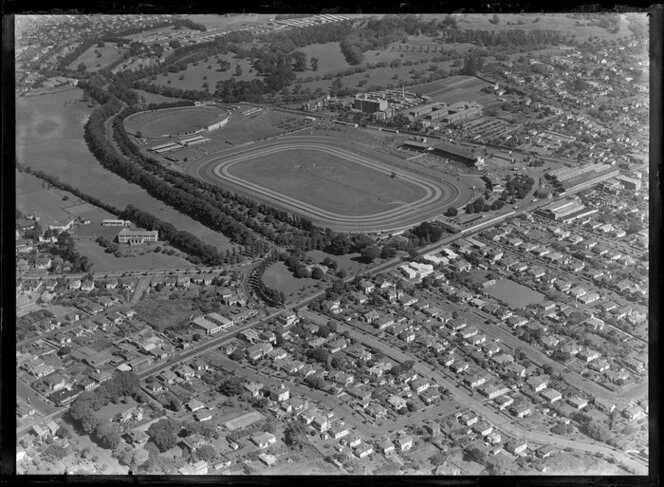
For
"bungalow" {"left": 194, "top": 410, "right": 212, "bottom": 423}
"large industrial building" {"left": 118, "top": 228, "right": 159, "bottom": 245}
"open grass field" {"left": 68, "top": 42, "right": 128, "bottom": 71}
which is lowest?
"bungalow" {"left": 194, "top": 410, "right": 212, "bottom": 423}

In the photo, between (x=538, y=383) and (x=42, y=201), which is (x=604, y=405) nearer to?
(x=538, y=383)

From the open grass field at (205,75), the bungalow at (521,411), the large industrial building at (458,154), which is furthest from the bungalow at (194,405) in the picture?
the open grass field at (205,75)

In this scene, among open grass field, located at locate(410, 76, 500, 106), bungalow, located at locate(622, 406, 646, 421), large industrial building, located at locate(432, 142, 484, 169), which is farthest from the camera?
open grass field, located at locate(410, 76, 500, 106)

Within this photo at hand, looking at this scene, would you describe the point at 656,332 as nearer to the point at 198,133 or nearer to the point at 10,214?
the point at 10,214

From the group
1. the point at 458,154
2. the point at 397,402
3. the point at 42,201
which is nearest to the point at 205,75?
the point at 458,154

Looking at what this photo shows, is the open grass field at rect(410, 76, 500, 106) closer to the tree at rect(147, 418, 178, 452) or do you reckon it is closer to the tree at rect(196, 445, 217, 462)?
the tree at rect(147, 418, 178, 452)

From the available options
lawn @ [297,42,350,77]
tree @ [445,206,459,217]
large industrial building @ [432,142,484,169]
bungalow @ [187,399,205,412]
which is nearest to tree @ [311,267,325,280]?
tree @ [445,206,459,217]

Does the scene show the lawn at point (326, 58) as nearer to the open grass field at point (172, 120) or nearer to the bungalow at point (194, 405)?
the open grass field at point (172, 120)
